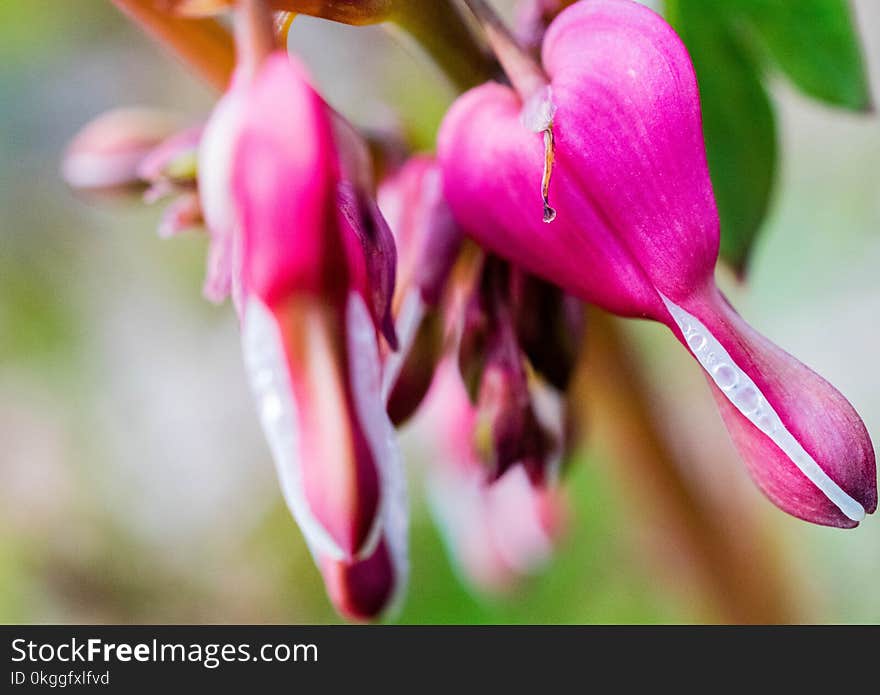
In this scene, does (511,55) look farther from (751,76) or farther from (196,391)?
(196,391)

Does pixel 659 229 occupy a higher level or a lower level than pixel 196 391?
higher

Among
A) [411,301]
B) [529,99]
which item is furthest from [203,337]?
[529,99]

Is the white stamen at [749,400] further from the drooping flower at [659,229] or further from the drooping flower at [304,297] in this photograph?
the drooping flower at [304,297]

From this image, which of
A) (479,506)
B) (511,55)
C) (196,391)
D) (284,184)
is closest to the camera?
(284,184)

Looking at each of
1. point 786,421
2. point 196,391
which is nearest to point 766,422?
point 786,421

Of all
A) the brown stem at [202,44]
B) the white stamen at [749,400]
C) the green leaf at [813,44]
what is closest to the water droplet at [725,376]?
the white stamen at [749,400]

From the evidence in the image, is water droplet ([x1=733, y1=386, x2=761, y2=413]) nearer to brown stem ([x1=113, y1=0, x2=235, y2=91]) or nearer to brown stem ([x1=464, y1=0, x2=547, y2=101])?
brown stem ([x1=464, y1=0, x2=547, y2=101])

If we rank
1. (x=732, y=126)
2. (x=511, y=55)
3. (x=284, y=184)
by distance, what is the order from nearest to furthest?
1. (x=284, y=184)
2. (x=511, y=55)
3. (x=732, y=126)
